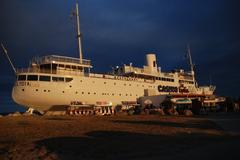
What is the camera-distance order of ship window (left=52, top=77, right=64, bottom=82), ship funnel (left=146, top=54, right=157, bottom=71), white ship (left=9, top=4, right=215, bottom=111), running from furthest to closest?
ship funnel (left=146, top=54, right=157, bottom=71) → ship window (left=52, top=77, right=64, bottom=82) → white ship (left=9, top=4, right=215, bottom=111)

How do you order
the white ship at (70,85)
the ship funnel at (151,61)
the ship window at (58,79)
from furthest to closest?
the ship funnel at (151,61) < the ship window at (58,79) < the white ship at (70,85)

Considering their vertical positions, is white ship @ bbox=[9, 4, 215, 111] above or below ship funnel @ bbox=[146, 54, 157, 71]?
below

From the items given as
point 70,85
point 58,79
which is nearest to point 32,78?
point 58,79

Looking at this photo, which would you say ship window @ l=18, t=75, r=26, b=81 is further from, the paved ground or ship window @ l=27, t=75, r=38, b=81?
the paved ground

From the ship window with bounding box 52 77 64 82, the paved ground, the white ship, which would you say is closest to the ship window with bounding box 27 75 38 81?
the white ship

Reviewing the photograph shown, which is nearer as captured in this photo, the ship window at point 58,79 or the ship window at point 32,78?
the ship window at point 32,78

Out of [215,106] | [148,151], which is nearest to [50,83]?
[215,106]

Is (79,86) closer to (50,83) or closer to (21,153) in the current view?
(50,83)

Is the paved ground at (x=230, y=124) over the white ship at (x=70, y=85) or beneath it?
beneath

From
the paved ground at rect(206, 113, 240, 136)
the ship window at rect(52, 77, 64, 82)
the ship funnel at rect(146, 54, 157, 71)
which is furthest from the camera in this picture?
the ship funnel at rect(146, 54, 157, 71)

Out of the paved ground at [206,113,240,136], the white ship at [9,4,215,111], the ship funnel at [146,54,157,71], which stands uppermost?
the ship funnel at [146,54,157,71]

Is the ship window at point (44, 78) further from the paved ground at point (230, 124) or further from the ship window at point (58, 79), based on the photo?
the paved ground at point (230, 124)

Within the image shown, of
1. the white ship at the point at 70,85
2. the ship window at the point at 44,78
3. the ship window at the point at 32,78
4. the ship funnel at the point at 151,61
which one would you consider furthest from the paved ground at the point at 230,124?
the ship funnel at the point at 151,61

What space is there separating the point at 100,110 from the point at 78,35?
58.4ft
